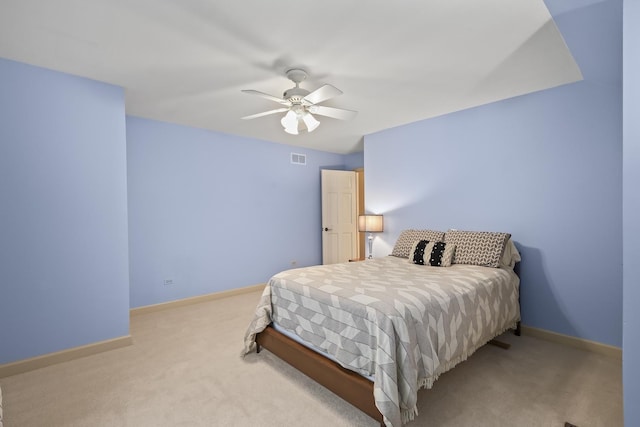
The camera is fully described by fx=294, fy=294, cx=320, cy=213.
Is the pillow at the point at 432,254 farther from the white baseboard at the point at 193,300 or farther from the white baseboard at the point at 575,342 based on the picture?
the white baseboard at the point at 193,300

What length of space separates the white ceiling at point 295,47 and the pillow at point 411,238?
1.52m

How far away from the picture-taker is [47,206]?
8.29 ft

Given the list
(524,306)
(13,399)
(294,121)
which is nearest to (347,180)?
(294,121)

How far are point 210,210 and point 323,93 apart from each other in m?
2.75

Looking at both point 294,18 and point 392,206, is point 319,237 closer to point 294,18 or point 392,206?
point 392,206

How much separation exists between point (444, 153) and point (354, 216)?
2.50 metres

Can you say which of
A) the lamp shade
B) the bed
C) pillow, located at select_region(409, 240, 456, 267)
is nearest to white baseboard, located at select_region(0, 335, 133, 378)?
the bed

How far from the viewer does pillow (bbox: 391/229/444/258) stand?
3.50 metres

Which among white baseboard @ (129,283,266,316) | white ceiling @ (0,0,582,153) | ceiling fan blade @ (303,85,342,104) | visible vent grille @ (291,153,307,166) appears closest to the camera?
white ceiling @ (0,0,582,153)

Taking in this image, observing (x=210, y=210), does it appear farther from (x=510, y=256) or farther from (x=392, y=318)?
(x=510, y=256)

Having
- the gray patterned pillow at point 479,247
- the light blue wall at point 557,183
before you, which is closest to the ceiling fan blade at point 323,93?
the light blue wall at point 557,183

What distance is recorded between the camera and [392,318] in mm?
1706

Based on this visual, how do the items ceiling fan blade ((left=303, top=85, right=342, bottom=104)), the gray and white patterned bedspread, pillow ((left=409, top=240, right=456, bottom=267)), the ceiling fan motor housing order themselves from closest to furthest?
the gray and white patterned bedspread < ceiling fan blade ((left=303, top=85, right=342, bottom=104)) < the ceiling fan motor housing < pillow ((left=409, top=240, right=456, bottom=267))

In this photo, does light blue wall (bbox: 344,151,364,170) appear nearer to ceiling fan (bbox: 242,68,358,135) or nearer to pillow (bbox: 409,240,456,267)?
pillow (bbox: 409,240,456,267)
